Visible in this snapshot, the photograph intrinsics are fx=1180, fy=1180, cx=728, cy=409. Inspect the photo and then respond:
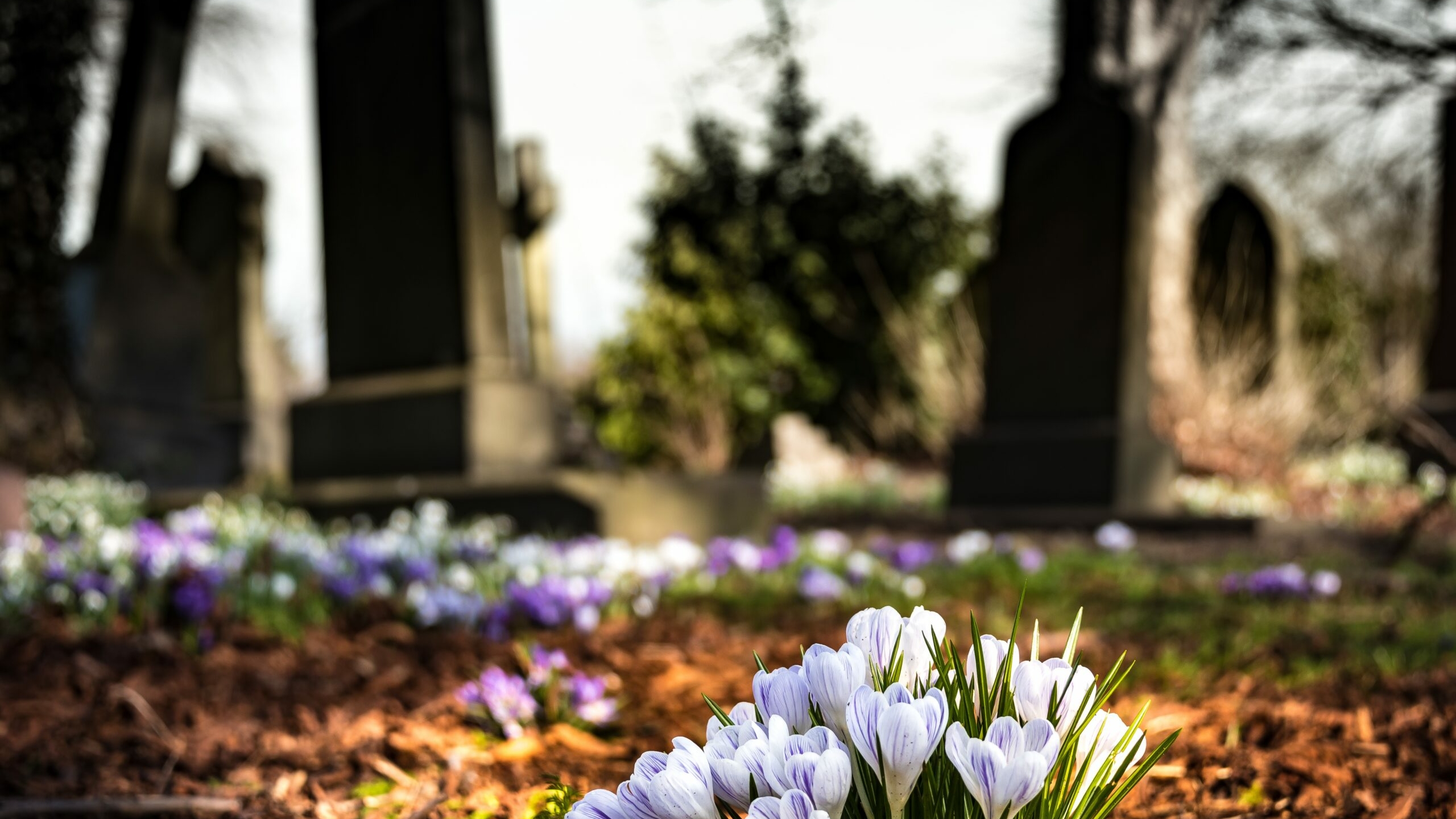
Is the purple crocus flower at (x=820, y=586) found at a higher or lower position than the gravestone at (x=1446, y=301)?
lower

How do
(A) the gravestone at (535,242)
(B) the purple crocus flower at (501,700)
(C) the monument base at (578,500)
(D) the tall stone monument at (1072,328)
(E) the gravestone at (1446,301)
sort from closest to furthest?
(B) the purple crocus flower at (501,700) → (C) the monument base at (578,500) → (D) the tall stone monument at (1072,328) → (E) the gravestone at (1446,301) → (A) the gravestone at (535,242)

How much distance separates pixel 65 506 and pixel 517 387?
2368 mm

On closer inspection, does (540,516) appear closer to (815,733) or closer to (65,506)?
(65,506)

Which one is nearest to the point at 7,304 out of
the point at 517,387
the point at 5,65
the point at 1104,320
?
the point at 5,65

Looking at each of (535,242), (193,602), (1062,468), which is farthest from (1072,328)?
(193,602)

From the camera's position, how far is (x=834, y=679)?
3.76 feet

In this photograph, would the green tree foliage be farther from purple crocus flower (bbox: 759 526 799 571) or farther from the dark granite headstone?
purple crocus flower (bbox: 759 526 799 571)

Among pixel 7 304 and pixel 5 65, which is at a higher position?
pixel 5 65

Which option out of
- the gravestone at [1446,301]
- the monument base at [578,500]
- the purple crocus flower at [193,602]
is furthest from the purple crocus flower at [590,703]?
the gravestone at [1446,301]

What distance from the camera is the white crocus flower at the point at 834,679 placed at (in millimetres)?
1148

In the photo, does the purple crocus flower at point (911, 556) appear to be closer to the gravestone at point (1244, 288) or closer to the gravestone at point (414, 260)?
the gravestone at point (414, 260)

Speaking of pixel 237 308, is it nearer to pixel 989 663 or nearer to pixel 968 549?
pixel 968 549

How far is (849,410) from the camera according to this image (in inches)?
621

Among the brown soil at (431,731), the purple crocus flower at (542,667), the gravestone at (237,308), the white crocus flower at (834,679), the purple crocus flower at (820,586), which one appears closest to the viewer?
the white crocus flower at (834,679)
